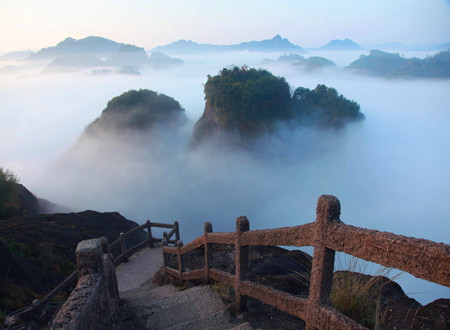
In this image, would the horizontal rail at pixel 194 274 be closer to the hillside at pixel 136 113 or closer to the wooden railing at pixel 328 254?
the wooden railing at pixel 328 254

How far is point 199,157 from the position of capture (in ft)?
150

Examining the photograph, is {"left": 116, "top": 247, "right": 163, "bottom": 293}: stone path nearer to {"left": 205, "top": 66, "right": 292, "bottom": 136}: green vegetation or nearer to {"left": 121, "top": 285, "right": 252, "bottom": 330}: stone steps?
{"left": 121, "top": 285, "right": 252, "bottom": 330}: stone steps

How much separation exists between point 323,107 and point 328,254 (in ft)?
158

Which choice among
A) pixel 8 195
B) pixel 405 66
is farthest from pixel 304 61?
pixel 8 195

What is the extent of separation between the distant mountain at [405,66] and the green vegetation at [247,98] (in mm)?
85116

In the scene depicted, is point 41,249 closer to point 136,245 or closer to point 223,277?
point 136,245

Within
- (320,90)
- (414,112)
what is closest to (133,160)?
(320,90)

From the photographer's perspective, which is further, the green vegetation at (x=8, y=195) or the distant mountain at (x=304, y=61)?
the distant mountain at (x=304, y=61)

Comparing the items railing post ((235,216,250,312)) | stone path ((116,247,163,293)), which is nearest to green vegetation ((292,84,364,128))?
Result: stone path ((116,247,163,293))

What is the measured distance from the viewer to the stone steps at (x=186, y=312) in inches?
128

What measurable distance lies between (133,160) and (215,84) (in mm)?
21207

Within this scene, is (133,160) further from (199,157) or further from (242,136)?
(242,136)

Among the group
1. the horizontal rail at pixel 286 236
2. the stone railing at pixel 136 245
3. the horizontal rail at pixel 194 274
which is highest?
the horizontal rail at pixel 286 236

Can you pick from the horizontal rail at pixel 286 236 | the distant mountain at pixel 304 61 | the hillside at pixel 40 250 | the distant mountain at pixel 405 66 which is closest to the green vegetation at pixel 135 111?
the hillside at pixel 40 250
